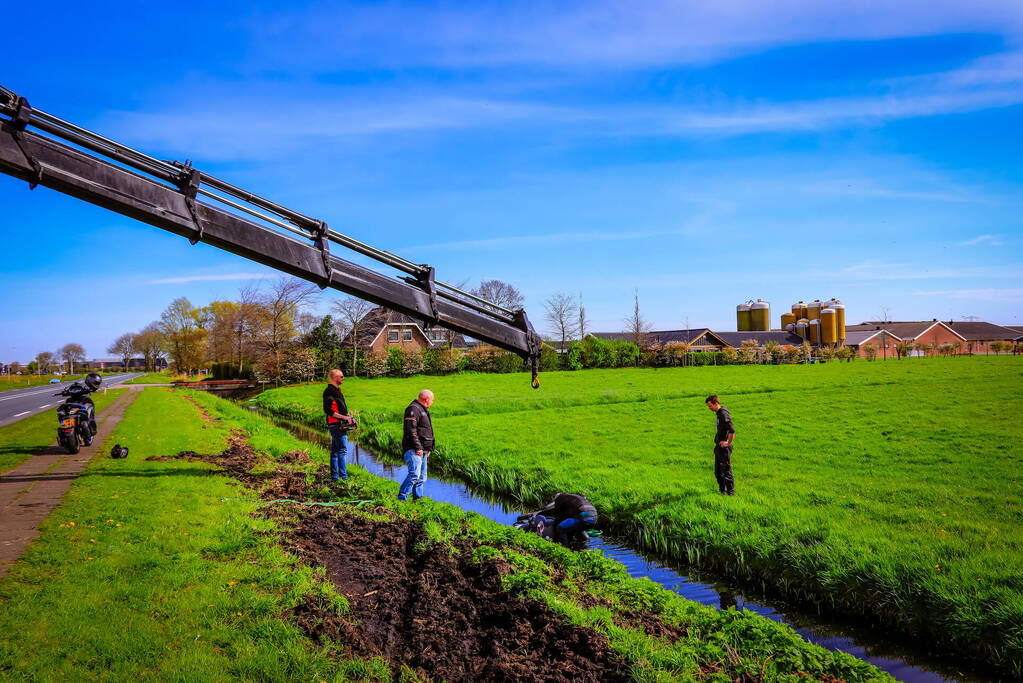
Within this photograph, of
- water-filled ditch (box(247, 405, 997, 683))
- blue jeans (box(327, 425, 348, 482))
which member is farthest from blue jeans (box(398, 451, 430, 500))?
blue jeans (box(327, 425, 348, 482))

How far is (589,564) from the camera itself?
9180 millimetres

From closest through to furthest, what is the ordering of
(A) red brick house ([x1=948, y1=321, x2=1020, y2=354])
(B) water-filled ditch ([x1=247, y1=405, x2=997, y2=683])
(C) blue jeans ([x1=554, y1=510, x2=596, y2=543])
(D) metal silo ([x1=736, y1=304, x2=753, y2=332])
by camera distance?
(B) water-filled ditch ([x1=247, y1=405, x2=997, y2=683]) < (C) blue jeans ([x1=554, y1=510, x2=596, y2=543]) < (A) red brick house ([x1=948, y1=321, x2=1020, y2=354]) < (D) metal silo ([x1=736, y1=304, x2=753, y2=332])

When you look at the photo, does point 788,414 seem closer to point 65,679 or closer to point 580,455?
point 580,455

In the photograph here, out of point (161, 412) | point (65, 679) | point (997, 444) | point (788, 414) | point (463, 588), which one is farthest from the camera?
point (161, 412)

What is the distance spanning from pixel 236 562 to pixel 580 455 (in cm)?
1127

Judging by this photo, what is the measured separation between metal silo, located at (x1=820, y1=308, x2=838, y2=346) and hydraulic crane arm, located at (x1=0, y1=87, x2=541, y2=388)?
100852mm

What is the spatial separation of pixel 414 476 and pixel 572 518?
363 centimetres

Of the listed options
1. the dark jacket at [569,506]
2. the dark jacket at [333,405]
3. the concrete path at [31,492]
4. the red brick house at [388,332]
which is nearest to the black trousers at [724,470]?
the dark jacket at [569,506]

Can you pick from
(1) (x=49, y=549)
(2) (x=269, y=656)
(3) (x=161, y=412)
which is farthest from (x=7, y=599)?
(3) (x=161, y=412)

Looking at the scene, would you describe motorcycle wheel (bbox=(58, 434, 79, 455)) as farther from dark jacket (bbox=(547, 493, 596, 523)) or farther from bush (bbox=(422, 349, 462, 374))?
bush (bbox=(422, 349, 462, 374))

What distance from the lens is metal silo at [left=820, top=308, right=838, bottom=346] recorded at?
99.2 m

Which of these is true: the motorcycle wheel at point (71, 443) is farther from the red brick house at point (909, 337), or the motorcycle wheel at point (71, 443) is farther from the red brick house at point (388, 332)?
the red brick house at point (909, 337)

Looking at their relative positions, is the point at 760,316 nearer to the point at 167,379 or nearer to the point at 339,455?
the point at 167,379

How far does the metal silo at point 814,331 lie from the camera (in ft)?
330
